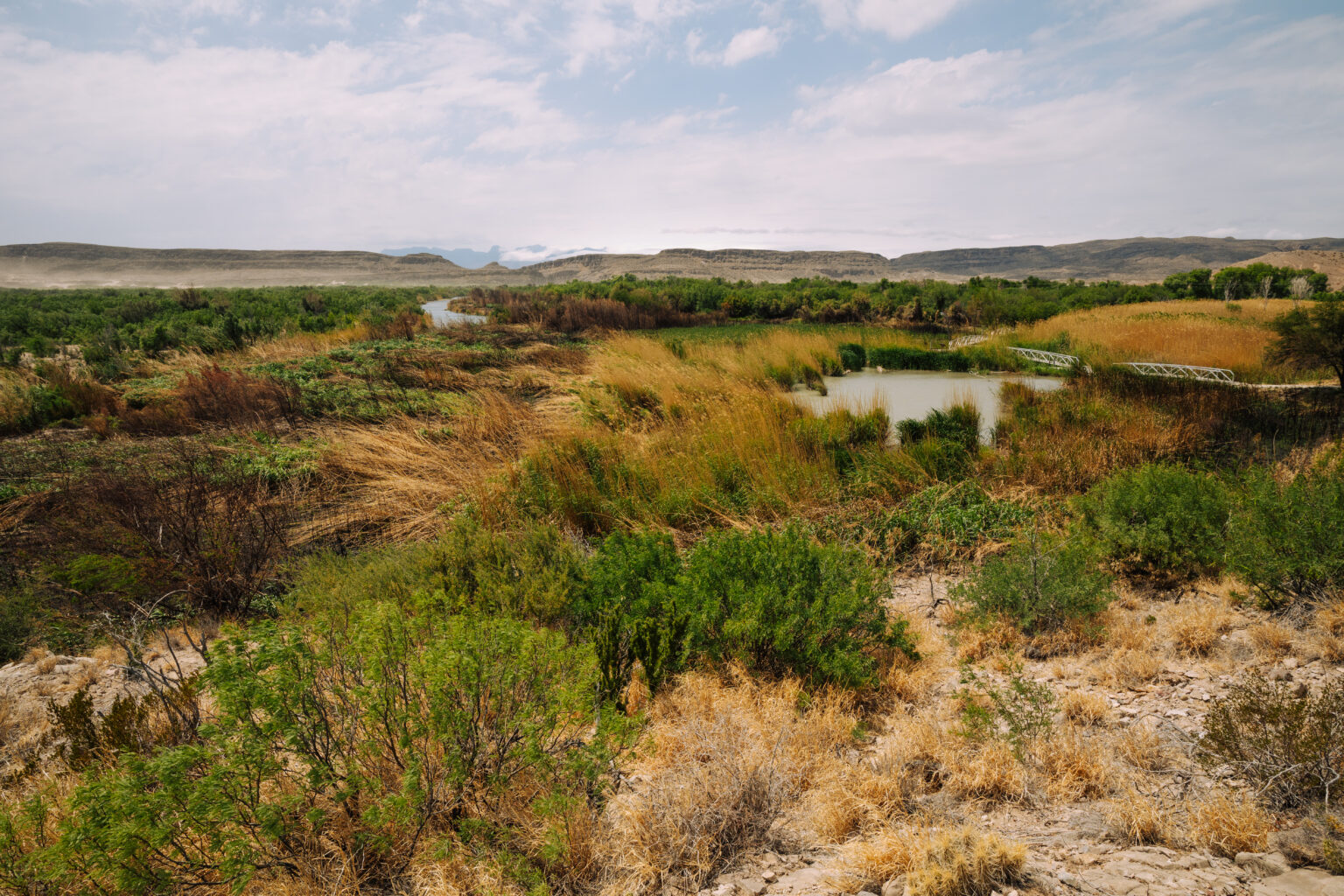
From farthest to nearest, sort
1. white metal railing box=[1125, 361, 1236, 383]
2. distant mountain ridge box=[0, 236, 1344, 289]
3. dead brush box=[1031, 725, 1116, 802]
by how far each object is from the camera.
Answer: distant mountain ridge box=[0, 236, 1344, 289] → white metal railing box=[1125, 361, 1236, 383] → dead brush box=[1031, 725, 1116, 802]

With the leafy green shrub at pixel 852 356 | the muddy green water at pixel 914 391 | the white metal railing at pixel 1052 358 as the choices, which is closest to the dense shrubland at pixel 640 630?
the muddy green water at pixel 914 391

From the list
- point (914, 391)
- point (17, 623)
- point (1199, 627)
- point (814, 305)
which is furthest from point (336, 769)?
point (814, 305)

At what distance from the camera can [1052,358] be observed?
1126cm

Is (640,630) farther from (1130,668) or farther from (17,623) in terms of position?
(17,623)

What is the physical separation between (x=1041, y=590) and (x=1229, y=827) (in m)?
2.02

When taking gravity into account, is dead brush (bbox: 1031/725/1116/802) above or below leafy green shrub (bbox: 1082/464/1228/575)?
below

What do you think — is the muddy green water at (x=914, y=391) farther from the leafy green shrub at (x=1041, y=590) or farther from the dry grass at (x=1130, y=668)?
the dry grass at (x=1130, y=668)

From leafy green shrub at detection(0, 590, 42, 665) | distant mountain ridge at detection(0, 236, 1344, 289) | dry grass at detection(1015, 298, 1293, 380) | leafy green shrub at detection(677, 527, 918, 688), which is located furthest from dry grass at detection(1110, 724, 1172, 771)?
distant mountain ridge at detection(0, 236, 1344, 289)

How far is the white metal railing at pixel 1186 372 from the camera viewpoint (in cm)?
818

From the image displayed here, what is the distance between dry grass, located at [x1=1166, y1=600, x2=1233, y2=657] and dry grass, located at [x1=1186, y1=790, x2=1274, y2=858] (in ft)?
5.39

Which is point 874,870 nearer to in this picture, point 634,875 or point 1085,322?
point 634,875

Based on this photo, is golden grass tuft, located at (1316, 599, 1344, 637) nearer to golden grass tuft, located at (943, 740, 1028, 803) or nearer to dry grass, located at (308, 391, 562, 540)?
golden grass tuft, located at (943, 740, 1028, 803)

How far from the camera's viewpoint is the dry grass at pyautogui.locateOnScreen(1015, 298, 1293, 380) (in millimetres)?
Answer: 10914

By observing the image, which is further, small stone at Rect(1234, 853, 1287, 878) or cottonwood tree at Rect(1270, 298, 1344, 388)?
cottonwood tree at Rect(1270, 298, 1344, 388)
